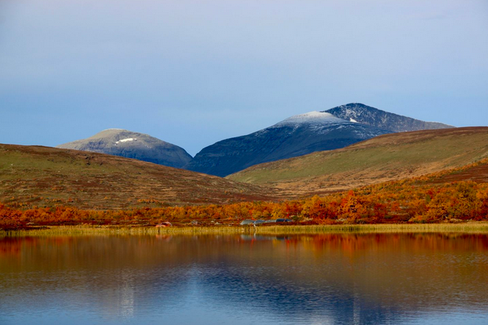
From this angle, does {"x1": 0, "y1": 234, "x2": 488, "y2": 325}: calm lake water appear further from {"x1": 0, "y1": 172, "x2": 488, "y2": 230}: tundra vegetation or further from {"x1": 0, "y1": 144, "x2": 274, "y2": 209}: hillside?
{"x1": 0, "y1": 144, "x2": 274, "y2": 209}: hillside

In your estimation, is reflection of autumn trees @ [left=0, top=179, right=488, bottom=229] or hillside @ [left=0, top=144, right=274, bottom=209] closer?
reflection of autumn trees @ [left=0, top=179, right=488, bottom=229]

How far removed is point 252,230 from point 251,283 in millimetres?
49145

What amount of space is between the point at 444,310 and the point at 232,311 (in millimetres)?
11412

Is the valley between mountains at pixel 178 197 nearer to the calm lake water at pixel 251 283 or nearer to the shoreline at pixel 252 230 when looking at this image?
the shoreline at pixel 252 230

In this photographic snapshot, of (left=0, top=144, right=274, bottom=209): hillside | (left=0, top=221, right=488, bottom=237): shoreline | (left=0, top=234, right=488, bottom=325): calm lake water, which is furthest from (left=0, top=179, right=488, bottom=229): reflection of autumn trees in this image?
(left=0, top=234, right=488, bottom=325): calm lake water

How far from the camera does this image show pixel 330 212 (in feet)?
345

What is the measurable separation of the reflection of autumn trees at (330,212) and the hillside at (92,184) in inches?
920

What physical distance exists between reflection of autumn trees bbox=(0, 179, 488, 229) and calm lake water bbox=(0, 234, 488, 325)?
28473 millimetres

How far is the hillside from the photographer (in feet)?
464

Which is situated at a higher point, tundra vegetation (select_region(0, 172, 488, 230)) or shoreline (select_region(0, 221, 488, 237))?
tundra vegetation (select_region(0, 172, 488, 230))

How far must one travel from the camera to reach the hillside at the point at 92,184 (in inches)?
5566

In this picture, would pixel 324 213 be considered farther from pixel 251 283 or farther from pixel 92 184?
pixel 92 184

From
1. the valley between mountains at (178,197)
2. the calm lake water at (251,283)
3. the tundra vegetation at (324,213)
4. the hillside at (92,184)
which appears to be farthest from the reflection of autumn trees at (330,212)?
the calm lake water at (251,283)

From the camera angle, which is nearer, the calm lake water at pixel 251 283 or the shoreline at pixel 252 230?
the calm lake water at pixel 251 283
